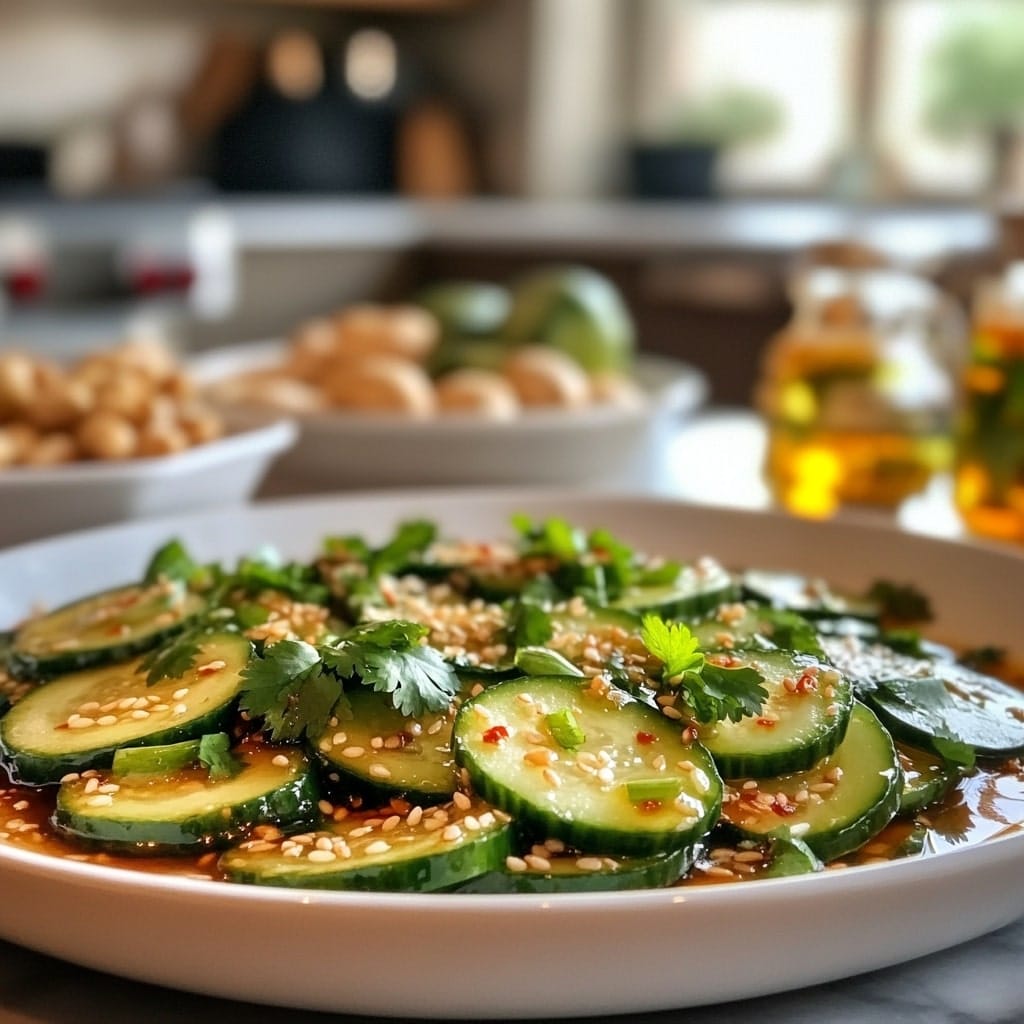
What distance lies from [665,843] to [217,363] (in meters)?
1.68

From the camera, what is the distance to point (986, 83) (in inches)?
213

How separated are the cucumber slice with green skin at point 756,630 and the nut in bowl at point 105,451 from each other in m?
0.65

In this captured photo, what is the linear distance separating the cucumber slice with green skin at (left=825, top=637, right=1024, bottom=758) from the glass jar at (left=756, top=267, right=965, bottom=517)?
0.78 meters

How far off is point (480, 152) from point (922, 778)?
5521mm

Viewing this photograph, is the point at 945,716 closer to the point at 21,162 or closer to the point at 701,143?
the point at 21,162

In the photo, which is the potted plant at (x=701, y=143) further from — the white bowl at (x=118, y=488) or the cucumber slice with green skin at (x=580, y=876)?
the cucumber slice with green skin at (x=580, y=876)

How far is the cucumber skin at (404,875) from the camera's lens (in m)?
0.71

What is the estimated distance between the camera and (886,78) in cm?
562

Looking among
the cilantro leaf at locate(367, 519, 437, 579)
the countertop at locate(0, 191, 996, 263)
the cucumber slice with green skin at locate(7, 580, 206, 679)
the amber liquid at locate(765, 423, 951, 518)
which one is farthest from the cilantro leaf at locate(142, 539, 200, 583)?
the countertop at locate(0, 191, 996, 263)

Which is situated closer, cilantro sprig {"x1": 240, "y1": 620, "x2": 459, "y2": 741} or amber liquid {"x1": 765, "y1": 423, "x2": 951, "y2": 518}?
cilantro sprig {"x1": 240, "y1": 620, "x2": 459, "y2": 741}

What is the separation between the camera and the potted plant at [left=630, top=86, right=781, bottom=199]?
576cm

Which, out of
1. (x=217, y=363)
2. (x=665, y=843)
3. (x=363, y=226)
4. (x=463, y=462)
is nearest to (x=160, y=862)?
(x=665, y=843)

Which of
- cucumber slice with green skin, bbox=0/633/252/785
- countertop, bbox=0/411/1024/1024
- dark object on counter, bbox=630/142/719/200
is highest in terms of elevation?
dark object on counter, bbox=630/142/719/200

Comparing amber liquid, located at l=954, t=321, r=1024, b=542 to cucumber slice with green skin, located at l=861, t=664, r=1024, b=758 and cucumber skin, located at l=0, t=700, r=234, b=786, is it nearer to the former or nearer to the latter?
cucumber slice with green skin, located at l=861, t=664, r=1024, b=758
